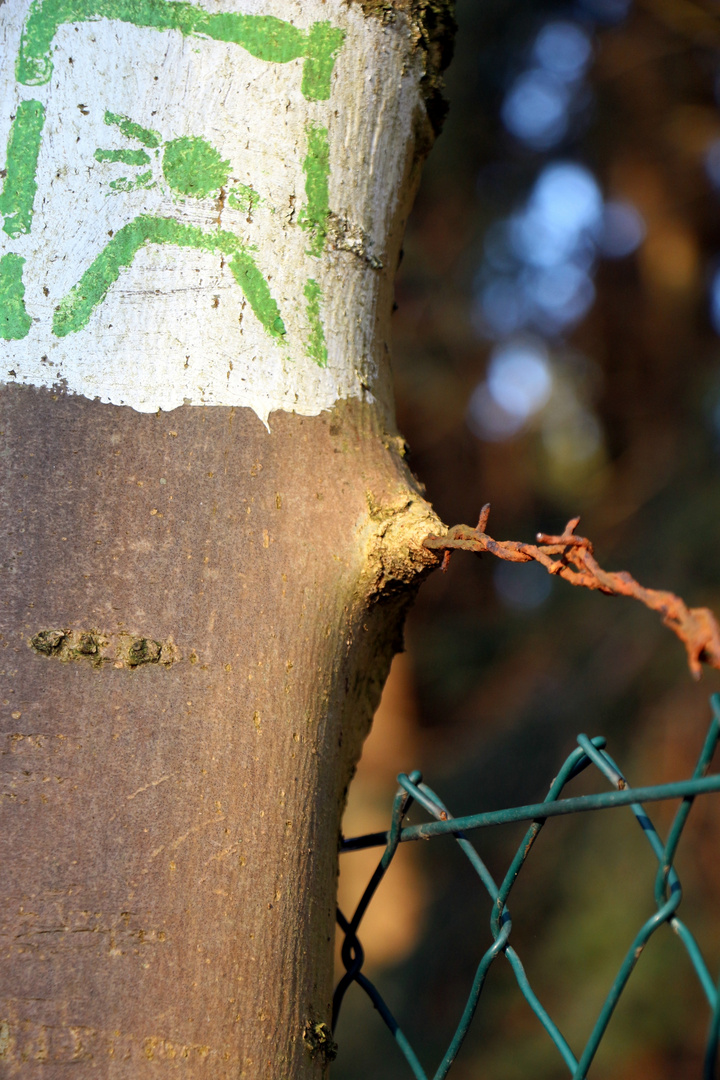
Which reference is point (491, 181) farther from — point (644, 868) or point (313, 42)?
point (313, 42)

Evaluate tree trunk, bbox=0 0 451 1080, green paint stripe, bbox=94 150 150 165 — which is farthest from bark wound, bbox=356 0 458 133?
green paint stripe, bbox=94 150 150 165

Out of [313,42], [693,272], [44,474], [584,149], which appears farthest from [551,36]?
[44,474]

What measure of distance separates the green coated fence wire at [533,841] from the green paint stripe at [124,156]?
20.6 inches

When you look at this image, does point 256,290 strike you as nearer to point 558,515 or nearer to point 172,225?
point 172,225

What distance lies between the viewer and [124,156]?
0.60m

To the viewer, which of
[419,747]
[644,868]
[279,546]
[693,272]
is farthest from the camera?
[419,747]

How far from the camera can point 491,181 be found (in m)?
5.14

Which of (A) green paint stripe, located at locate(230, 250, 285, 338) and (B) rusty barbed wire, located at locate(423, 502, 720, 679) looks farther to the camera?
(A) green paint stripe, located at locate(230, 250, 285, 338)

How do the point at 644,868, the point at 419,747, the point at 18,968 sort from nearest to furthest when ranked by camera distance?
the point at 18,968
the point at 644,868
the point at 419,747

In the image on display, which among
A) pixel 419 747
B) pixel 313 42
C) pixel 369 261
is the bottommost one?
pixel 419 747

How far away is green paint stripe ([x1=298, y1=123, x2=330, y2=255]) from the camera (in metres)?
0.64

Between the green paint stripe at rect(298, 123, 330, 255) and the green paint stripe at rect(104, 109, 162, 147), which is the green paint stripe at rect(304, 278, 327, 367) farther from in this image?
the green paint stripe at rect(104, 109, 162, 147)

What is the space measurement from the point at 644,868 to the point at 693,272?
10.4ft

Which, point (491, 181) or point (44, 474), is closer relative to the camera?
point (44, 474)
